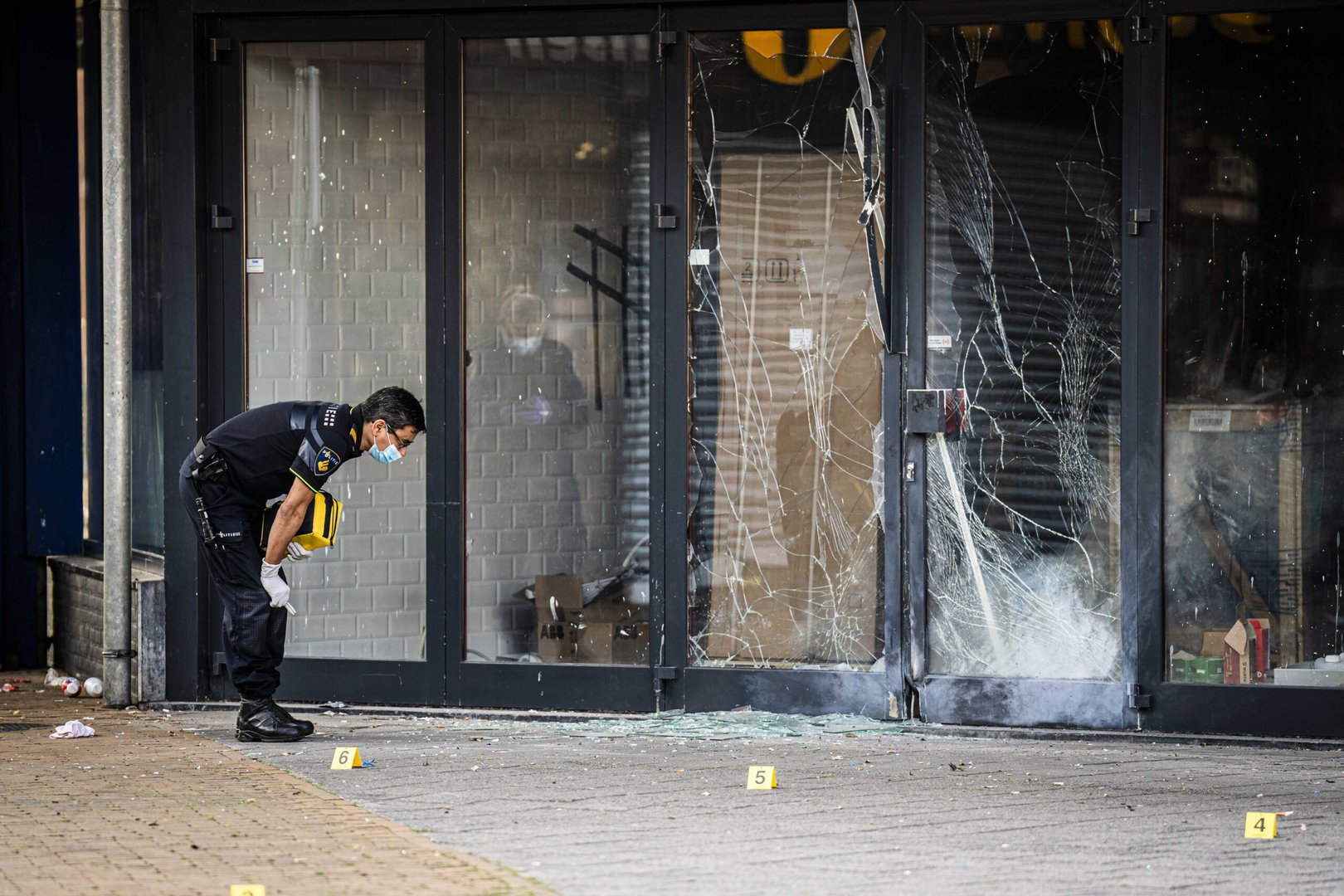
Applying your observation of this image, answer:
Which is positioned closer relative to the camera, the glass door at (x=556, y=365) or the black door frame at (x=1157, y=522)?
the black door frame at (x=1157, y=522)

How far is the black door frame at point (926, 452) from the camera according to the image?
24.4ft

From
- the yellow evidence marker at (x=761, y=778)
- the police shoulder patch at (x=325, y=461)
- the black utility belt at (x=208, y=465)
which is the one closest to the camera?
the yellow evidence marker at (x=761, y=778)

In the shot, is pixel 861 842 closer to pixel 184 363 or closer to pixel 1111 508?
pixel 1111 508

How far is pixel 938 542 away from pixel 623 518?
4.69 feet

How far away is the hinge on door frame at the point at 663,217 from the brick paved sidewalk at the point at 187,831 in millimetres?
2888

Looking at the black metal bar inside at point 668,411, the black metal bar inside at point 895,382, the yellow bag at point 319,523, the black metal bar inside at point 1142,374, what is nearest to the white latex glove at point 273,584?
the yellow bag at point 319,523

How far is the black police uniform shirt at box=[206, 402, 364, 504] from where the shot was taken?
704 cm

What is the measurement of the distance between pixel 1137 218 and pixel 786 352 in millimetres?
1627

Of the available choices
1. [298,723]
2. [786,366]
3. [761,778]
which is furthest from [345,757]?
[786,366]

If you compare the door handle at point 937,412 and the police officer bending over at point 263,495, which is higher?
the door handle at point 937,412

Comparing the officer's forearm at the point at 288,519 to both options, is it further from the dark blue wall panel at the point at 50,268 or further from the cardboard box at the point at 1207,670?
the cardboard box at the point at 1207,670

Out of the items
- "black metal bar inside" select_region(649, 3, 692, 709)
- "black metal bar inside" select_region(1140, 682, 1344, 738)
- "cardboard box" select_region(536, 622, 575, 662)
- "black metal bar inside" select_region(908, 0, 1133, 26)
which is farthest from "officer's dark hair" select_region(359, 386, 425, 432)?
"black metal bar inside" select_region(1140, 682, 1344, 738)

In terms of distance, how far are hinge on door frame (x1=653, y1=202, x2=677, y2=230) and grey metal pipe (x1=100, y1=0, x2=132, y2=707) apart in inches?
96.2

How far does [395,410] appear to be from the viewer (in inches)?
276
